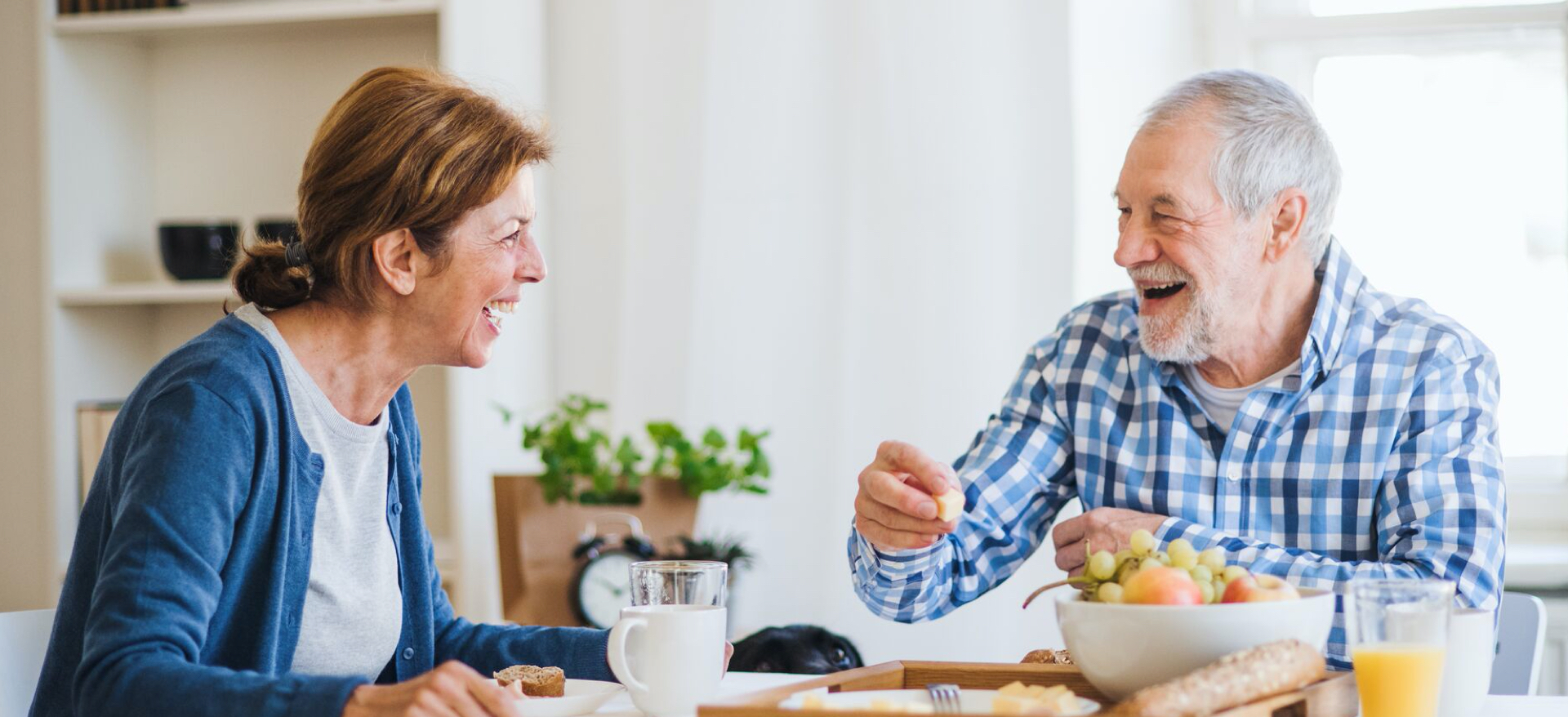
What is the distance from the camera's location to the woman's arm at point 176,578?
3.48 ft

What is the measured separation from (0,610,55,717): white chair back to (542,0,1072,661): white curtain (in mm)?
1302

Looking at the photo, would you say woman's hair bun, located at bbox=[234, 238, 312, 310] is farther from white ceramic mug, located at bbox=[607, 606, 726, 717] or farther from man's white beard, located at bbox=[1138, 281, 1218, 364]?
man's white beard, located at bbox=[1138, 281, 1218, 364]

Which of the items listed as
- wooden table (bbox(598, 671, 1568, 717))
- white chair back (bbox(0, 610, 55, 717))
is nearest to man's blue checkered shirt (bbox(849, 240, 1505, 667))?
wooden table (bbox(598, 671, 1568, 717))

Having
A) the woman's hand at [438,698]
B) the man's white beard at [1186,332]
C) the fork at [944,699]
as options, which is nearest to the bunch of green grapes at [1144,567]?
the fork at [944,699]

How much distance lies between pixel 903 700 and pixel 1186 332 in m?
0.86

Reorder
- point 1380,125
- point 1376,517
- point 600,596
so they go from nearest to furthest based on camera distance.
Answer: point 1376,517 → point 600,596 → point 1380,125

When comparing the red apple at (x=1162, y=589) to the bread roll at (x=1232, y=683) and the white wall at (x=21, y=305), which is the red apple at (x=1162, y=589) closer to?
the bread roll at (x=1232, y=683)

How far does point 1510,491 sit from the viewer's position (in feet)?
9.03

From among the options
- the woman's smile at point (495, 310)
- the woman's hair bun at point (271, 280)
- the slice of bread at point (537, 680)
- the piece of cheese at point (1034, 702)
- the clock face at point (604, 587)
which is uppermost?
the woman's hair bun at point (271, 280)

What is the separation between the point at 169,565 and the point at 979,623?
5.68 ft

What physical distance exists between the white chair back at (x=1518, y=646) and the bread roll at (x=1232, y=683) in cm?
79

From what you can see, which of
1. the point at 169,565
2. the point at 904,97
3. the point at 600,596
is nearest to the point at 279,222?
the point at 600,596

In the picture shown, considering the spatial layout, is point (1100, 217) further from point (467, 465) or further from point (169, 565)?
point (169, 565)

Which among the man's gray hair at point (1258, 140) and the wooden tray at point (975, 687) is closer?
the wooden tray at point (975, 687)
